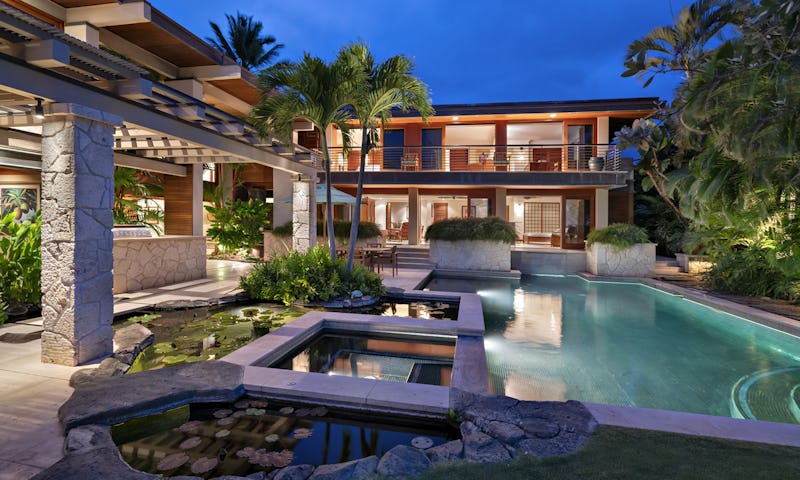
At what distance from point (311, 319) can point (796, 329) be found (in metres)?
7.83

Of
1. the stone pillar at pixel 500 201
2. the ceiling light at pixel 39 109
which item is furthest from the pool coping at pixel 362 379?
the stone pillar at pixel 500 201

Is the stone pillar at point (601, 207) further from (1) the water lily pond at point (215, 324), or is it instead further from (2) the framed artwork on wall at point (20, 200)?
(2) the framed artwork on wall at point (20, 200)

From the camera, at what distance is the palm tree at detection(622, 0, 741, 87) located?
465 inches

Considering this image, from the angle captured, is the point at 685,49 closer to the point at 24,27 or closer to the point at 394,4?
the point at 24,27

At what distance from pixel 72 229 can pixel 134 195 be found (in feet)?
37.6

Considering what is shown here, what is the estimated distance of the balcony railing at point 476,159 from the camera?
17562 millimetres

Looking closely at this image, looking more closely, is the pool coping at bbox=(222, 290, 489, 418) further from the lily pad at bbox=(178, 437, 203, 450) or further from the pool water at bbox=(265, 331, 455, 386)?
the lily pad at bbox=(178, 437, 203, 450)

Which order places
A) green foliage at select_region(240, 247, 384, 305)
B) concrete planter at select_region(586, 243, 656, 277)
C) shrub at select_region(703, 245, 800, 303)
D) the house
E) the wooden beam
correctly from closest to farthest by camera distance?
green foliage at select_region(240, 247, 384, 305), shrub at select_region(703, 245, 800, 303), the wooden beam, concrete planter at select_region(586, 243, 656, 277), the house

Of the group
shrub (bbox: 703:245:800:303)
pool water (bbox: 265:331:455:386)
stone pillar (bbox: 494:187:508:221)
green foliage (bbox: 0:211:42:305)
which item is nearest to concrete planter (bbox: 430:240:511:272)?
stone pillar (bbox: 494:187:508:221)

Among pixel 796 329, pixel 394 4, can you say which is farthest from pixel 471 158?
pixel 394 4

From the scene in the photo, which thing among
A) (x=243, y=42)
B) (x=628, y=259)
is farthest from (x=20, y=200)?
(x=628, y=259)

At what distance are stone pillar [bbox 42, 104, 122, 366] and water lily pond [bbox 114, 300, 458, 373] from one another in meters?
0.70

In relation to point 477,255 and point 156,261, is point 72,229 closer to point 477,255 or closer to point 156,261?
point 156,261

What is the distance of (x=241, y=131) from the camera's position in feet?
→ 22.5
